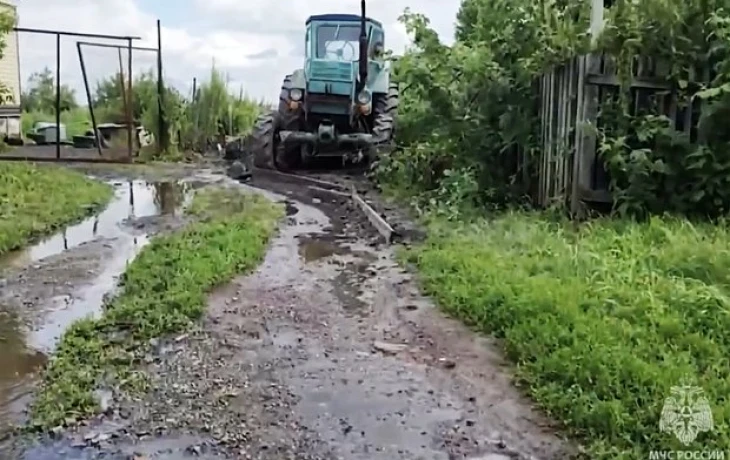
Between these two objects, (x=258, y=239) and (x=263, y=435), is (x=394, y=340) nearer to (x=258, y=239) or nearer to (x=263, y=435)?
(x=263, y=435)

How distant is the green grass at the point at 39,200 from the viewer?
7.45 m

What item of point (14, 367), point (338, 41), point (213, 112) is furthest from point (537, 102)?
point (213, 112)

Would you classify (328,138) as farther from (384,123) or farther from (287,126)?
(287,126)

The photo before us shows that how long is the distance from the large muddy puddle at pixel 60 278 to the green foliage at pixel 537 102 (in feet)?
11.0

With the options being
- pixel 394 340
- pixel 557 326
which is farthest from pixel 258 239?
pixel 557 326

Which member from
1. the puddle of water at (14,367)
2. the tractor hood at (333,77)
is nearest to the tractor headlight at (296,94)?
the tractor hood at (333,77)

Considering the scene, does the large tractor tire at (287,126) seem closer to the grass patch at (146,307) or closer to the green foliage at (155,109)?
the green foliage at (155,109)

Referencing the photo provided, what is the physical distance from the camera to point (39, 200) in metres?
9.04

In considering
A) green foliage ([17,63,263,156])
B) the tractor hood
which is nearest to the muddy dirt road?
the tractor hood

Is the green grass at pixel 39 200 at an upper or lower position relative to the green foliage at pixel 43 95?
lower

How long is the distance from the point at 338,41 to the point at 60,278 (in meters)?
8.79

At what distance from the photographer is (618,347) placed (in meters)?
3.53

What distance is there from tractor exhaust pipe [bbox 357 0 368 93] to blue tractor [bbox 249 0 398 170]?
2 cm

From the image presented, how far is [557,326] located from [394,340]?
916mm
